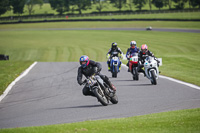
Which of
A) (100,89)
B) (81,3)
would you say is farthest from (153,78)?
(81,3)

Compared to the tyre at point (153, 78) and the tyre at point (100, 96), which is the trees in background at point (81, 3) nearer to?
the tyre at point (153, 78)

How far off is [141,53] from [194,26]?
51314 millimetres

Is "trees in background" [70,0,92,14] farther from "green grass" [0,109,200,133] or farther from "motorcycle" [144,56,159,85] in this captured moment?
"green grass" [0,109,200,133]

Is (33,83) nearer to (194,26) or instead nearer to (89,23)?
(194,26)

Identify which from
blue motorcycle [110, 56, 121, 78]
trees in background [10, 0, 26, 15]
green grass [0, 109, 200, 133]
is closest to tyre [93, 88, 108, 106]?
green grass [0, 109, 200, 133]

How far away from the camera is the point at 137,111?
9719mm

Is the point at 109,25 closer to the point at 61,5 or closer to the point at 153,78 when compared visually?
the point at 61,5

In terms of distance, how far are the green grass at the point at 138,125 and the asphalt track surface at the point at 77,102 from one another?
0.84 m

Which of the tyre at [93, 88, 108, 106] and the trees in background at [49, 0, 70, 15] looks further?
the trees in background at [49, 0, 70, 15]

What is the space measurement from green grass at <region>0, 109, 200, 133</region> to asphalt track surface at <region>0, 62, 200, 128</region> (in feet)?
2.76

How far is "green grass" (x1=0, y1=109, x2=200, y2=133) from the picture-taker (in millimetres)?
7240

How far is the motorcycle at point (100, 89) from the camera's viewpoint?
1070cm

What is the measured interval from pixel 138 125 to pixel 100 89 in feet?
10.7

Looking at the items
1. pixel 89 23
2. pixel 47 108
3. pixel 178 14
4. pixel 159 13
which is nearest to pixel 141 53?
pixel 47 108
